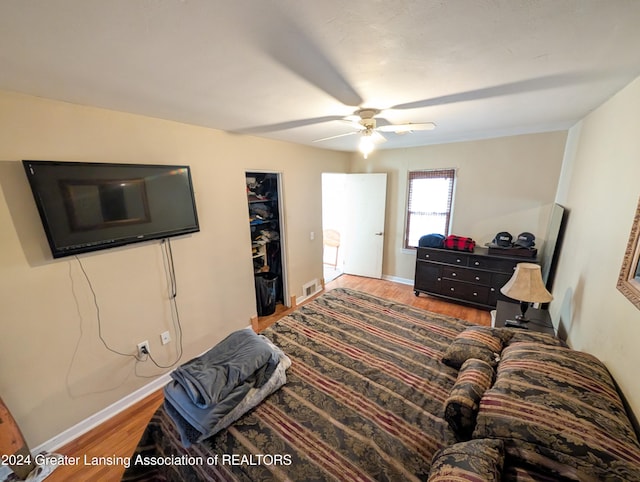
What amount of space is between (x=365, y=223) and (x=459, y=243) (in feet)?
5.08

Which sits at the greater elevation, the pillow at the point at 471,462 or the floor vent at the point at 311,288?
the pillow at the point at 471,462

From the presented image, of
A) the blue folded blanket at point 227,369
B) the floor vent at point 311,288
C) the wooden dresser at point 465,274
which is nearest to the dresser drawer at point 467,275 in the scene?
the wooden dresser at point 465,274

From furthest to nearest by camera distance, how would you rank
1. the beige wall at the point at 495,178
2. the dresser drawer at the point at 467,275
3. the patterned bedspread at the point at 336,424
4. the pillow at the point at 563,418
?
the dresser drawer at the point at 467,275 → the beige wall at the point at 495,178 → the patterned bedspread at the point at 336,424 → the pillow at the point at 563,418

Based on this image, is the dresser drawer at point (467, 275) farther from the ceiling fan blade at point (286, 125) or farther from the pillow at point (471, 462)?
the pillow at point (471, 462)

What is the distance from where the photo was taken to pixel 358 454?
105 centimetres

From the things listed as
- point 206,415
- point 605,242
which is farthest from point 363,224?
point 206,415

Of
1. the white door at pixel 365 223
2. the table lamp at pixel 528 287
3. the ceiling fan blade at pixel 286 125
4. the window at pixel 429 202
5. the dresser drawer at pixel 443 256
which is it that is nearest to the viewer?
the table lamp at pixel 528 287

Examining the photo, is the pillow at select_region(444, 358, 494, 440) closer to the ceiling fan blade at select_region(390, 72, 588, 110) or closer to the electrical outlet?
the ceiling fan blade at select_region(390, 72, 588, 110)

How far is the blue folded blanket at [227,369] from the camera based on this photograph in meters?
1.21

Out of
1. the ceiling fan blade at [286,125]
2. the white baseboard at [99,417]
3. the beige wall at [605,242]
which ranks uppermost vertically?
the ceiling fan blade at [286,125]

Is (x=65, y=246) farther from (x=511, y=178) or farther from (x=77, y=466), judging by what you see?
(x=511, y=178)

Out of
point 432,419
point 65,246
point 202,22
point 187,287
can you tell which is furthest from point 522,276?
point 65,246

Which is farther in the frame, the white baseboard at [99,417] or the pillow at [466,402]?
the white baseboard at [99,417]

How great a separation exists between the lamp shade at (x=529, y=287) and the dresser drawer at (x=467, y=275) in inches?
55.2
